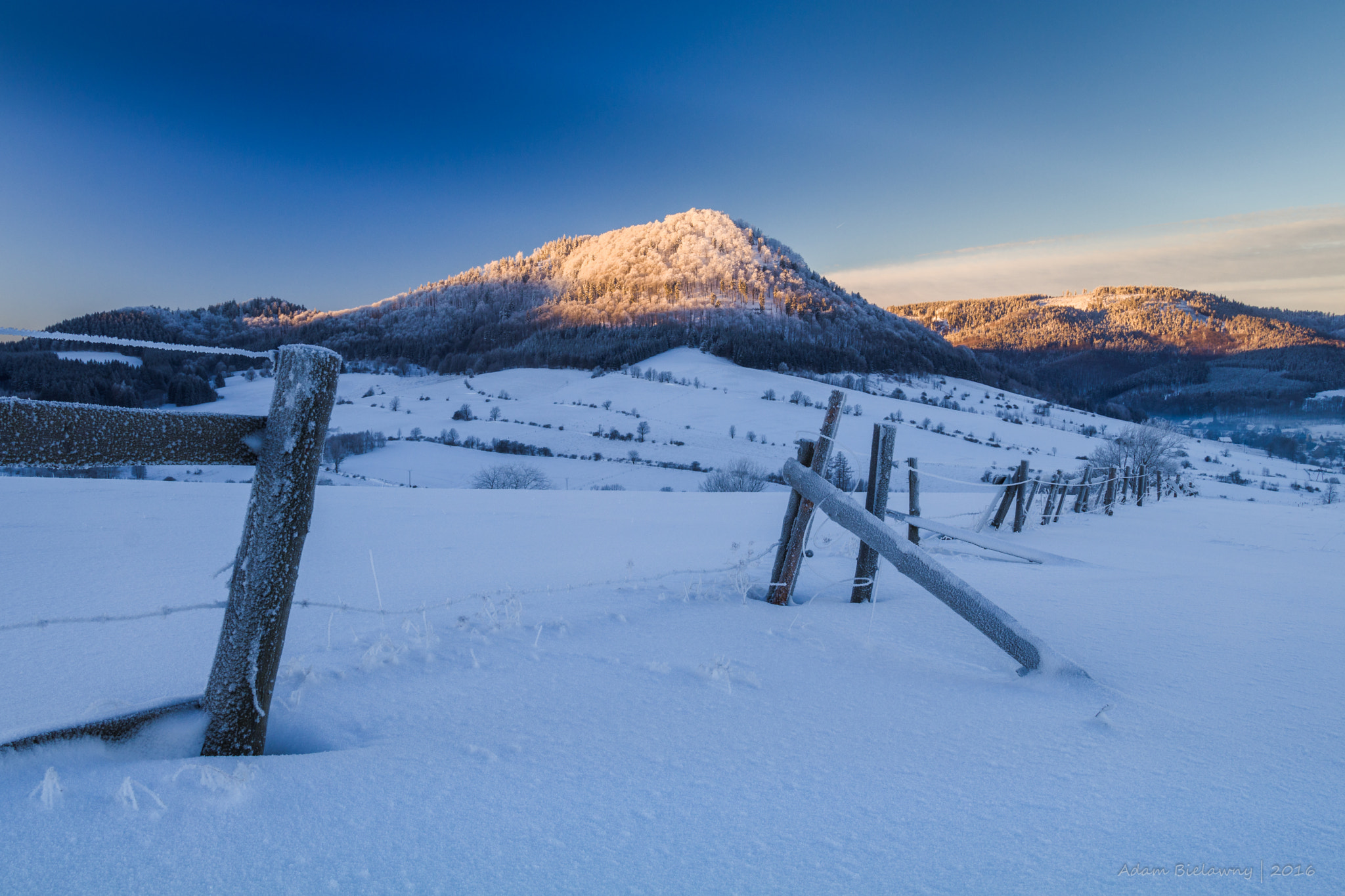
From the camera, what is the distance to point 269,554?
1.79 metres

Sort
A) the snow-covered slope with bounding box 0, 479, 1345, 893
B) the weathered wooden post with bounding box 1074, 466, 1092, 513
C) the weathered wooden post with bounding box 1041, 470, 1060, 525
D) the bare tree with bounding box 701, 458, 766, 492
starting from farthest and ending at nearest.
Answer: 1. the bare tree with bounding box 701, 458, 766, 492
2. the weathered wooden post with bounding box 1074, 466, 1092, 513
3. the weathered wooden post with bounding box 1041, 470, 1060, 525
4. the snow-covered slope with bounding box 0, 479, 1345, 893

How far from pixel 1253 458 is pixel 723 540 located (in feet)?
194

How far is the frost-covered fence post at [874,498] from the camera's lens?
4250mm

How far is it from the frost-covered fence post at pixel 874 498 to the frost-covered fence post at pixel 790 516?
1.50 ft

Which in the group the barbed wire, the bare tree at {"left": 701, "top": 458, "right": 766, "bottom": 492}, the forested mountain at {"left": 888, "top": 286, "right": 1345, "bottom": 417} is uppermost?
the forested mountain at {"left": 888, "top": 286, "right": 1345, "bottom": 417}

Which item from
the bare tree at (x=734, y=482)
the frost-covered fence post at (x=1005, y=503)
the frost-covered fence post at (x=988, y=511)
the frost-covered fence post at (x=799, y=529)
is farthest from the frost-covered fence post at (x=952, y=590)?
the bare tree at (x=734, y=482)

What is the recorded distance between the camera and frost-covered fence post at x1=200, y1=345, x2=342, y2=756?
1.75 meters

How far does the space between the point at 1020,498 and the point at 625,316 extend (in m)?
98.8

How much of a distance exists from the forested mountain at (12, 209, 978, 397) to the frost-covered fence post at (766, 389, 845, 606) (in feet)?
181

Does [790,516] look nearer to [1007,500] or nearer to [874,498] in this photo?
[874,498]

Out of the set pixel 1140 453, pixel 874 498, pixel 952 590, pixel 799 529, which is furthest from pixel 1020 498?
pixel 1140 453

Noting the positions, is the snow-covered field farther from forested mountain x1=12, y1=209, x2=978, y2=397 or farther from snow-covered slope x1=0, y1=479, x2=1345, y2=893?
forested mountain x1=12, y1=209, x2=978, y2=397

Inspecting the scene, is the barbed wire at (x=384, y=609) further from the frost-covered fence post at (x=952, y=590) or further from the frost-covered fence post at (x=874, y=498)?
the frost-covered fence post at (x=952, y=590)

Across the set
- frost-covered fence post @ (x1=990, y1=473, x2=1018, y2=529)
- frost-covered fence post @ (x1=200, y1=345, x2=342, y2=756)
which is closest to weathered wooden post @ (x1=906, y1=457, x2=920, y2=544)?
frost-covered fence post @ (x1=990, y1=473, x2=1018, y2=529)
